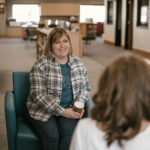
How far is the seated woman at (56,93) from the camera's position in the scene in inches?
101

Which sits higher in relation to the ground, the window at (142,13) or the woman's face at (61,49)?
the window at (142,13)

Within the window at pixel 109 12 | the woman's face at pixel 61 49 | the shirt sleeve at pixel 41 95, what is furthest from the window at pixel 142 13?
the shirt sleeve at pixel 41 95

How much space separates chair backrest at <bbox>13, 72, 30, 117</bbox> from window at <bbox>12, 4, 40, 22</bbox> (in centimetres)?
1963

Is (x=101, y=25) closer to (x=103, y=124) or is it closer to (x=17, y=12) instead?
(x=17, y=12)

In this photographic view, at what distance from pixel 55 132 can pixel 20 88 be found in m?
0.65

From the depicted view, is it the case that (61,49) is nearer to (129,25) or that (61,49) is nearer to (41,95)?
(41,95)

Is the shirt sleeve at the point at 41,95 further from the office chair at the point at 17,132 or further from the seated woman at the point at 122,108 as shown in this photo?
the seated woman at the point at 122,108

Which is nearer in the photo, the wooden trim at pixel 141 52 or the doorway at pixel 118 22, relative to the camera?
the wooden trim at pixel 141 52

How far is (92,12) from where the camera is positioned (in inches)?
914

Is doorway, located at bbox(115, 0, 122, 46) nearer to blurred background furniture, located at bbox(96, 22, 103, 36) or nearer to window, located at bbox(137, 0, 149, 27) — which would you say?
window, located at bbox(137, 0, 149, 27)

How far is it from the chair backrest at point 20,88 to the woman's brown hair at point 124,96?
6.17 ft

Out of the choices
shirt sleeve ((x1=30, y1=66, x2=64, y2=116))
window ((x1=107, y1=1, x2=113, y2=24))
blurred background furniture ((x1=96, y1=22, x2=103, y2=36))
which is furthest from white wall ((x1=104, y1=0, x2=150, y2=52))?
shirt sleeve ((x1=30, y1=66, x2=64, y2=116))

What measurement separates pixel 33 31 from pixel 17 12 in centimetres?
352

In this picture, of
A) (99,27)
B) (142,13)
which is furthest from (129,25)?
(99,27)
